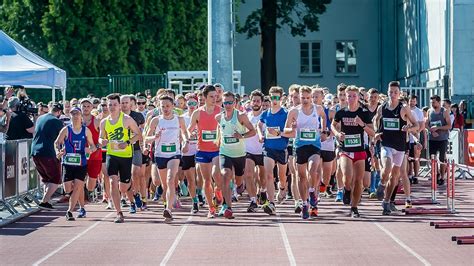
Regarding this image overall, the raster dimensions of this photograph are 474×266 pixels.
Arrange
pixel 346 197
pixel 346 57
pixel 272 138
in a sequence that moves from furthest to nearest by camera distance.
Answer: pixel 346 57 → pixel 346 197 → pixel 272 138

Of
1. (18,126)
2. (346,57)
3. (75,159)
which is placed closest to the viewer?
(75,159)

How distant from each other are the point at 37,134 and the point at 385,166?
20.2ft

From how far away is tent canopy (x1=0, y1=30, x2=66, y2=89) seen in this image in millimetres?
24641

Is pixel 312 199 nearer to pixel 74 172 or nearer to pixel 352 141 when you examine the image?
pixel 352 141

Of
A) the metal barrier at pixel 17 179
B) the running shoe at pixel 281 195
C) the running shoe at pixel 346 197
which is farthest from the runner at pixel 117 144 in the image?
the running shoe at pixel 346 197

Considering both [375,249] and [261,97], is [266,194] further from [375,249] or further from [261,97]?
[375,249]

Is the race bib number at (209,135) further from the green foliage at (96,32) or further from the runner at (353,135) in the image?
the green foliage at (96,32)

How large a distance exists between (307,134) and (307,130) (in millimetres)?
64

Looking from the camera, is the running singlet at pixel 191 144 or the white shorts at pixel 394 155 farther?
the running singlet at pixel 191 144

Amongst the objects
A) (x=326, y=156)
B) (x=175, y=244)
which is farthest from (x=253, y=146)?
(x=175, y=244)

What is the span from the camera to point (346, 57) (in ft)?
209

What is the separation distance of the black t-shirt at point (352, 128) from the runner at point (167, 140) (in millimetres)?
2457

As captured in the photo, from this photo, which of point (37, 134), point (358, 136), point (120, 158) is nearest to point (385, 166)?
point (358, 136)

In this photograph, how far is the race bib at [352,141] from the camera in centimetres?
1927
